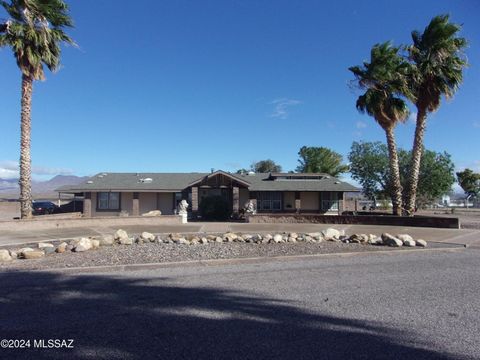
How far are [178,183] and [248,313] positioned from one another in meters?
28.2

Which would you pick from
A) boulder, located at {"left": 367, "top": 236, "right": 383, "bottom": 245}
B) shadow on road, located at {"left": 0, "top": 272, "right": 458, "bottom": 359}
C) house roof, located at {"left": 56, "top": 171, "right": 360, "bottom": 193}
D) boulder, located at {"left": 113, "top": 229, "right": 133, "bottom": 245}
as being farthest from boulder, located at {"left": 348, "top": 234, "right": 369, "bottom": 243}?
house roof, located at {"left": 56, "top": 171, "right": 360, "bottom": 193}

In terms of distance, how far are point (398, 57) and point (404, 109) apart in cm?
336

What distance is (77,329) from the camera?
4883 millimetres

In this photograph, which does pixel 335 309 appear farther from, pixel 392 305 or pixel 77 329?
pixel 77 329

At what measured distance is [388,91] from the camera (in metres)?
23.9

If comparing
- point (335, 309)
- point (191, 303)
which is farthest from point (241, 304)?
point (335, 309)

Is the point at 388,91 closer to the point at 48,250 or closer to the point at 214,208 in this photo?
the point at 214,208

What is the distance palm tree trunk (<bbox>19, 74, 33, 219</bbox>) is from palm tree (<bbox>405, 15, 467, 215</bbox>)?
22.2 m

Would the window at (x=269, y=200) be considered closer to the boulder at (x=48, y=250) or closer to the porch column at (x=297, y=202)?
the porch column at (x=297, y=202)

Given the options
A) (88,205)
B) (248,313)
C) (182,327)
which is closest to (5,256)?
(182,327)

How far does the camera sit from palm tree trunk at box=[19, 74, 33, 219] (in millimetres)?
20234

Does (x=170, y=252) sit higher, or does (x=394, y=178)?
(x=394, y=178)

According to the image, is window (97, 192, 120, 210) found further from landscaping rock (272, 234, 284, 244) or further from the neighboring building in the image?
landscaping rock (272, 234, 284, 244)

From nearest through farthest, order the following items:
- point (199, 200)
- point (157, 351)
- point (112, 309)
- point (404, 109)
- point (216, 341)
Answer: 1. point (157, 351)
2. point (216, 341)
3. point (112, 309)
4. point (404, 109)
5. point (199, 200)
